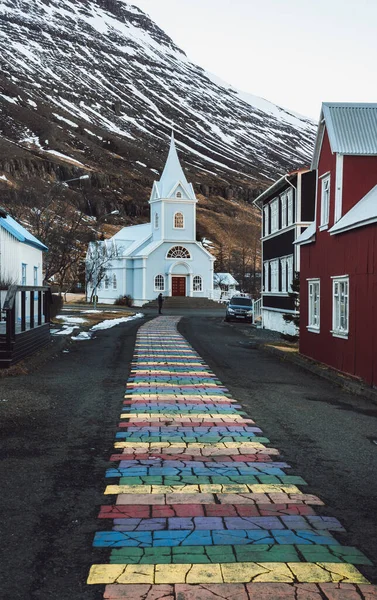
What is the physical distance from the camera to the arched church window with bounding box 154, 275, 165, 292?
6588 cm

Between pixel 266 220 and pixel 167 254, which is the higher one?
pixel 266 220

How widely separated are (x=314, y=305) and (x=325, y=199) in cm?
288

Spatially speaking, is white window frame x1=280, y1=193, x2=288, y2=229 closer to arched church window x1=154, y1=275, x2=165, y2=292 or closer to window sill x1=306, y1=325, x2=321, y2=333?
window sill x1=306, y1=325, x2=321, y2=333

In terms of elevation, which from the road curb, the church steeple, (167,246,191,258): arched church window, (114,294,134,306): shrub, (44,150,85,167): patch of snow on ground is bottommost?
the road curb

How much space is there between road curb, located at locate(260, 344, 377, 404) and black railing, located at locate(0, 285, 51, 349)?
269 inches

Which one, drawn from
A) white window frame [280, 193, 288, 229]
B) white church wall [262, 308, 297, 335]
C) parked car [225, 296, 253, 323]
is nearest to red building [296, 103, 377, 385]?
white church wall [262, 308, 297, 335]

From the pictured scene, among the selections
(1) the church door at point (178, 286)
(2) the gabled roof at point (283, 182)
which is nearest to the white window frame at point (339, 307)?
(2) the gabled roof at point (283, 182)

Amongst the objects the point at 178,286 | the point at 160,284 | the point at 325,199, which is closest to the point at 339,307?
the point at 325,199

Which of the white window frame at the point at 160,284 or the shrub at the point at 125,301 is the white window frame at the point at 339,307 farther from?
the shrub at the point at 125,301

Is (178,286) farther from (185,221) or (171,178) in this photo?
(171,178)

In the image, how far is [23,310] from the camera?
16016 millimetres

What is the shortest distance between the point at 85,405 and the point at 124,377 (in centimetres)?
329

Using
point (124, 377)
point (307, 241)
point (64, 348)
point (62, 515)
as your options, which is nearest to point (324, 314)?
point (307, 241)

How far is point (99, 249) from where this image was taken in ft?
220
